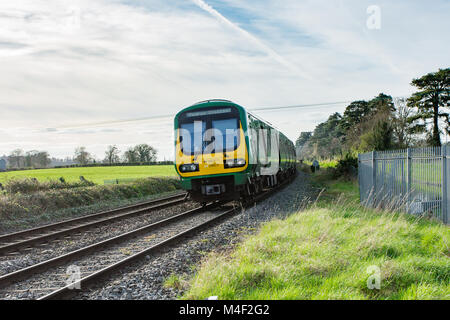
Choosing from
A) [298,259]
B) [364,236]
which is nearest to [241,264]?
[298,259]

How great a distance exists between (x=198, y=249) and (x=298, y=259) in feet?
7.15

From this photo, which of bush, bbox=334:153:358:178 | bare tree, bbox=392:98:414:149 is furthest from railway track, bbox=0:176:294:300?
bare tree, bbox=392:98:414:149

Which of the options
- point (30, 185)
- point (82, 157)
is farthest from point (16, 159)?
point (30, 185)

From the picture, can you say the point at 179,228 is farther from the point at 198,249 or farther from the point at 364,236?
the point at 364,236

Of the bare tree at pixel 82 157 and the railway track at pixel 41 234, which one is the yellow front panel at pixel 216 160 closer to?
the railway track at pixel 41 234

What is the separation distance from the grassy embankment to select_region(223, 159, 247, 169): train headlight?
4.19 meters

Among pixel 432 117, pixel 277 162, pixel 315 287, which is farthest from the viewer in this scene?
pixel 432 117

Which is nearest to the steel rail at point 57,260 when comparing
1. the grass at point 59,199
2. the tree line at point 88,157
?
the grass at point 59,199

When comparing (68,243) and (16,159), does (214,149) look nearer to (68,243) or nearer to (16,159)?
(68,243)

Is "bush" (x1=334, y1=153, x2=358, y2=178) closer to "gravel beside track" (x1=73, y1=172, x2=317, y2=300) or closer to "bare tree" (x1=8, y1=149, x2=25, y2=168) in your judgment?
"gravel beside track" (x1=73, y1=172, x2=317, y2=300)

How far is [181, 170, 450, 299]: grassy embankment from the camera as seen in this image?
399 cm

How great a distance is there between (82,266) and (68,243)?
2241mm

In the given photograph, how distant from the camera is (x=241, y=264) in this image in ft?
15.8

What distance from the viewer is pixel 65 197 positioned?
14656mm
